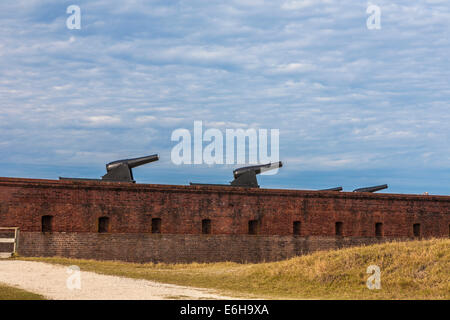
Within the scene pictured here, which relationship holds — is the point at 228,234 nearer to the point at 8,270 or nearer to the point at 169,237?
the point at 169,237

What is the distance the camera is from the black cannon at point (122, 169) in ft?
97.7

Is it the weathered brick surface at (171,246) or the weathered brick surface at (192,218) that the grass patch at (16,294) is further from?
the weathered brick surface at (192,218)

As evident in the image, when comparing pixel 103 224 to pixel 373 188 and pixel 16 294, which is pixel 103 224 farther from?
pixel 373 188

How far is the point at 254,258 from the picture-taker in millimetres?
30734

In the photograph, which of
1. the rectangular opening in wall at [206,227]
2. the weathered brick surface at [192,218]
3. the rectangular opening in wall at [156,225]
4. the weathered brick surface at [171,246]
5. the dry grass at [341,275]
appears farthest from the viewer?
the rectangular opening in wall at [206,227]

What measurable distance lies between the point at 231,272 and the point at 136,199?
9315 mm

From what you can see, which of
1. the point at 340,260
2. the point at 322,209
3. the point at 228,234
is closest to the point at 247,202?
the point at 228,234

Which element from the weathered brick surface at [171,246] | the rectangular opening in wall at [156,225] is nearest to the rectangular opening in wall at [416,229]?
the weathered brick surface at [171,246]

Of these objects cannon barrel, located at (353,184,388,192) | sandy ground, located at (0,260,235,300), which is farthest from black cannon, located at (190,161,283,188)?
sandy ground, located at (0,260,235,300)

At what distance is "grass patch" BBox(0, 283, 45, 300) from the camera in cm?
1318

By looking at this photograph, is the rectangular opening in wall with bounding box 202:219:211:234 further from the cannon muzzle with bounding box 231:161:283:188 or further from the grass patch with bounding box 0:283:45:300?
the grass patch with bounding box 0:283:45:300

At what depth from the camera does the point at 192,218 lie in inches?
1181

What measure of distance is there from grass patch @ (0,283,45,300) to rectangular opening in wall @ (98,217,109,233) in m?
13.5

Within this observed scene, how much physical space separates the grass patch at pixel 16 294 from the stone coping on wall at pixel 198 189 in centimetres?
1280
